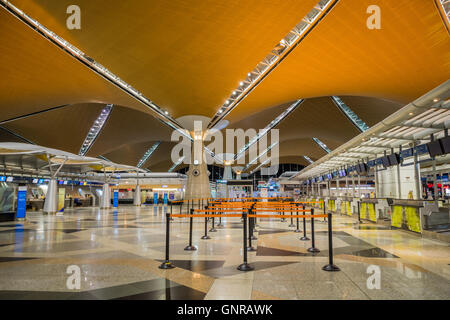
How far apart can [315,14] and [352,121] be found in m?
25.7

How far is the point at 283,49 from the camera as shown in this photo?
53.3 ft

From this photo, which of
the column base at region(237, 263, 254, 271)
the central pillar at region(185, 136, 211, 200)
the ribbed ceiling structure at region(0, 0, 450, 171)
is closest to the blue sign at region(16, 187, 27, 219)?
the ribbed ceiling structure at region(0, 0, 450, 171)

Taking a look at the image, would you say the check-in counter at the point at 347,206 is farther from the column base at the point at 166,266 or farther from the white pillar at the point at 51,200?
the white pillar at the point at 51,200

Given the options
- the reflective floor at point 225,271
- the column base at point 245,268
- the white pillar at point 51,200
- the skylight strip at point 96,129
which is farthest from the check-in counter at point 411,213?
the skylight strip at point 96,129

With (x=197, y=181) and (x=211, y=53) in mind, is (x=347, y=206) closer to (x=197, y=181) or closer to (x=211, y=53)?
(x=211, y=53)

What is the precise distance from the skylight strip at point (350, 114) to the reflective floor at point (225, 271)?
27.3m

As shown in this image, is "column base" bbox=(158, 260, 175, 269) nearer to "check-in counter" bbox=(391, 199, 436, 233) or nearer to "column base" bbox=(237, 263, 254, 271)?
"column base" bbox=(237, 263, 254, 271)

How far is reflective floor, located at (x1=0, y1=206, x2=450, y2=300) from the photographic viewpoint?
3717 millimetres

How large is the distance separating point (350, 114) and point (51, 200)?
33.2 m

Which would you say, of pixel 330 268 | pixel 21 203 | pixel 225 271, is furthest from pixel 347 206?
pixel 21 203
